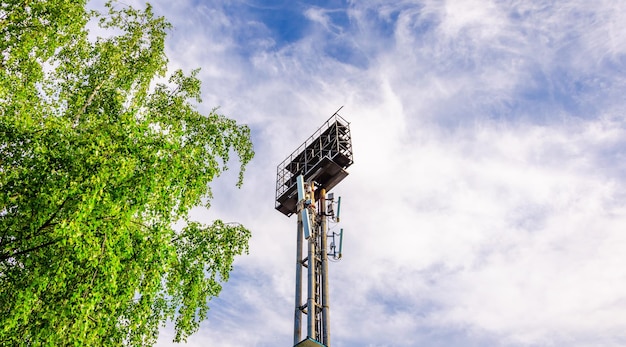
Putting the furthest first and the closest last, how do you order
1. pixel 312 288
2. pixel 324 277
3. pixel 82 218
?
pixel 324 277
pixel 312 288
pixel 82 218

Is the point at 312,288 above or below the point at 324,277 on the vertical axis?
below

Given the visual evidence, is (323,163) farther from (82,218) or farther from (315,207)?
(82,218)

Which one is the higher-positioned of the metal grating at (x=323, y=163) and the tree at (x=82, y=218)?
the metal grating at (x=323, y=163)

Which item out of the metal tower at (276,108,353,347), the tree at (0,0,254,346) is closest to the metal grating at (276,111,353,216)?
the metal tower at (276,108,353,347)

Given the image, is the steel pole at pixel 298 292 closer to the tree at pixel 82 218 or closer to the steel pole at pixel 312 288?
the steel pole at pixel 312 288

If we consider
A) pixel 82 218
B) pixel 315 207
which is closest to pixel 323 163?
pixel 315 207

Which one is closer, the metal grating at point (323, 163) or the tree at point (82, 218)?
the tree at point (82, 218)

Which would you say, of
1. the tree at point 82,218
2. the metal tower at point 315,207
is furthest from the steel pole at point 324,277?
the tree at point 82,218

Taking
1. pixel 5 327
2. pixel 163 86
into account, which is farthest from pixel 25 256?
pixel 163 86

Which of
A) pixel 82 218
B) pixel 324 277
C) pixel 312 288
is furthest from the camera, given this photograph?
pixel 324 277

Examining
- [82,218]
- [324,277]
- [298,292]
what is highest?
[324,277]

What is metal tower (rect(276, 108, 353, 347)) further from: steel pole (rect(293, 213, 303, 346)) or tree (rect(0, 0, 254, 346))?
tree (rect(0, 0, 254, 346))

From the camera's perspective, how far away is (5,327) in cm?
813

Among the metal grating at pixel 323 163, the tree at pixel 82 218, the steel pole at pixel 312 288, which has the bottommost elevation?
the tree at pixel 82 218
